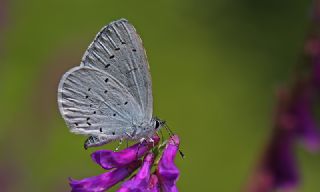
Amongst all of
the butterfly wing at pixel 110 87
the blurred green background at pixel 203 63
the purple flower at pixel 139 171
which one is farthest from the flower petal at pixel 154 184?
the blurred green background at pixel 203 63

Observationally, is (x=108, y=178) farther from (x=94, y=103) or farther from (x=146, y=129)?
(x=94, y=103)

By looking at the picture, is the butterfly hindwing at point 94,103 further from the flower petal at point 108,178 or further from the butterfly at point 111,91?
the flower petal at point 108,178

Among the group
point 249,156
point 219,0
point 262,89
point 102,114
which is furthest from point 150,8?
point 102,114

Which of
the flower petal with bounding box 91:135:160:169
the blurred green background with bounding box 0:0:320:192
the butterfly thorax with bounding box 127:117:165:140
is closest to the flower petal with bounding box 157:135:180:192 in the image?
the flower petal with bounding box 91:135:160:169

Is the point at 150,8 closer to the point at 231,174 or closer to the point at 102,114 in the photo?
the point at 231,174

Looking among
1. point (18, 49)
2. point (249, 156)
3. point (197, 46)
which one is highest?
point (18, 49)

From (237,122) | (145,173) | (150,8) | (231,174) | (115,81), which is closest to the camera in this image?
(145,173)

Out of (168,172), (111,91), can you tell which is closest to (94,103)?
(111,91)

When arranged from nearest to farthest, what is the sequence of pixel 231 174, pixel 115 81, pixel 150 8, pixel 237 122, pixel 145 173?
pixel 145 173 < pixel 115 81 < pixel 231 174 < pixel 237 122 < pixel 150 8
